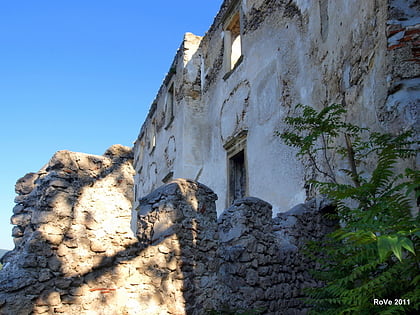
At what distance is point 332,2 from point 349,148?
102 inches

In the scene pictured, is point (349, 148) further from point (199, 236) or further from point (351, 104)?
point (199, 236)

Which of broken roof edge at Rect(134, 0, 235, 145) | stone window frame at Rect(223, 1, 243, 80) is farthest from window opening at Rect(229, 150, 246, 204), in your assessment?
broken roof edge at Rect(134, 0, 235, 145)

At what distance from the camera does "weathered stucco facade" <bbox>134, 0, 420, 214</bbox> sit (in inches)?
180

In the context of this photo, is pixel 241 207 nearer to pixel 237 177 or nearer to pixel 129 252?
pixel 129 252

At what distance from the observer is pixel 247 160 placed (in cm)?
857

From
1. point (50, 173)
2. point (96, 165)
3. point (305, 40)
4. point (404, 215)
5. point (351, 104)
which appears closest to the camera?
point (404, 215)

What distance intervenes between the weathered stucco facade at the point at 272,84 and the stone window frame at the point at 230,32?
0.03 metres

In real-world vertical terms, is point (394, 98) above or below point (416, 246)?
above

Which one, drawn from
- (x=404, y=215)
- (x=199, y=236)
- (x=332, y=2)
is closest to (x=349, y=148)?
(x=404, y=215)

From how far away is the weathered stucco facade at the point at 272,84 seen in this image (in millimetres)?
4582

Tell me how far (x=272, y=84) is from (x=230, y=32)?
10.00 feet

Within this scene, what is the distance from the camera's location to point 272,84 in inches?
312

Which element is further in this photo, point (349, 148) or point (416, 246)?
point (349, 148)

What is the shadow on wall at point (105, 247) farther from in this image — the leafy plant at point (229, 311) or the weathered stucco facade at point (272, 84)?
the weathered stucco facade at point (272, 84)
